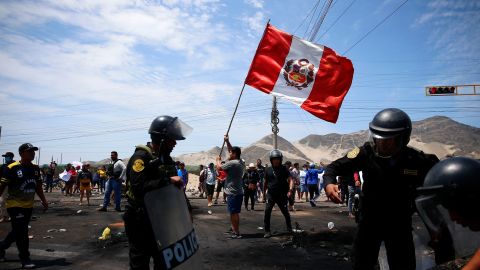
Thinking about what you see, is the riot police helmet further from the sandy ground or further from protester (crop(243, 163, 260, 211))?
protester (crop(243, 163, 260, 211))

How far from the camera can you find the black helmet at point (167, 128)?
3311 mm

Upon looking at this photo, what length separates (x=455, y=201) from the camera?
169 cm

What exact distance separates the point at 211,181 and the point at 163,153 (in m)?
11.8

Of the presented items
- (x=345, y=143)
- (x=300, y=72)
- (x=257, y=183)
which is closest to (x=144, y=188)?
(x=300, y=72)

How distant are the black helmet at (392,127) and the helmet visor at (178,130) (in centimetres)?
174

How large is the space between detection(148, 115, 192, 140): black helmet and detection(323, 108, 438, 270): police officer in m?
1.56

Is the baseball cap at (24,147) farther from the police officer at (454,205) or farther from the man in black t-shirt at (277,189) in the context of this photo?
the police officer at (454,205)

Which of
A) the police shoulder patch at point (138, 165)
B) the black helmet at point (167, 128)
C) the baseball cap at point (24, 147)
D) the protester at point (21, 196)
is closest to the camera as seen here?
the police shoulder patch at point (138, 165)

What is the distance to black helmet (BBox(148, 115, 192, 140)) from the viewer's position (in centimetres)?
331

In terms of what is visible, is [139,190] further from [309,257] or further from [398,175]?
[309,257]

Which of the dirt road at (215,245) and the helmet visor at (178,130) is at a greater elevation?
the helmet visor at (178,130)

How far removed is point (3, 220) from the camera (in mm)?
9352

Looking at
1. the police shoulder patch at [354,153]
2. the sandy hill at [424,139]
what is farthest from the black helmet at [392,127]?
the sandy hill at [424,139]

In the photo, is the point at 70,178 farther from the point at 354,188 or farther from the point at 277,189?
the point at 354,188
